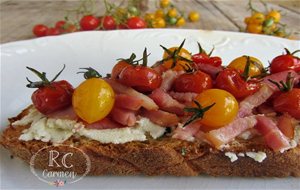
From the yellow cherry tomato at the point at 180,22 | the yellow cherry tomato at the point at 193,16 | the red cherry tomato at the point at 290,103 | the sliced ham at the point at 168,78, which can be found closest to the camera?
the red cherry tomato at the point at 290,103

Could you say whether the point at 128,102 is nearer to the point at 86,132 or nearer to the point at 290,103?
the point at 86,132

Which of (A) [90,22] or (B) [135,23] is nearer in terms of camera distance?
(B) [135,23]

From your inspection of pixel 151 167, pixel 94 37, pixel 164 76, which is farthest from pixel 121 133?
pixel 94 37

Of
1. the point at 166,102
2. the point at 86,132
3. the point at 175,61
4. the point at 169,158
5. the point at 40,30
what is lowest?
the point at 40,30

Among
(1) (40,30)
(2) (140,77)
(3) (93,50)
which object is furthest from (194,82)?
(1) (40,30)

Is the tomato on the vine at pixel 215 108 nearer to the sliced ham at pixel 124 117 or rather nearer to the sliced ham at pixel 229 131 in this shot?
the sliced ham at pixel 229 131

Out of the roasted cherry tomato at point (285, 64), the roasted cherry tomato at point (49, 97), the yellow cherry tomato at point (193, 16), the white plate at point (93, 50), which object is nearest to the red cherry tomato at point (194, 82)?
the roasted cherry tomato at point (285, 64)
